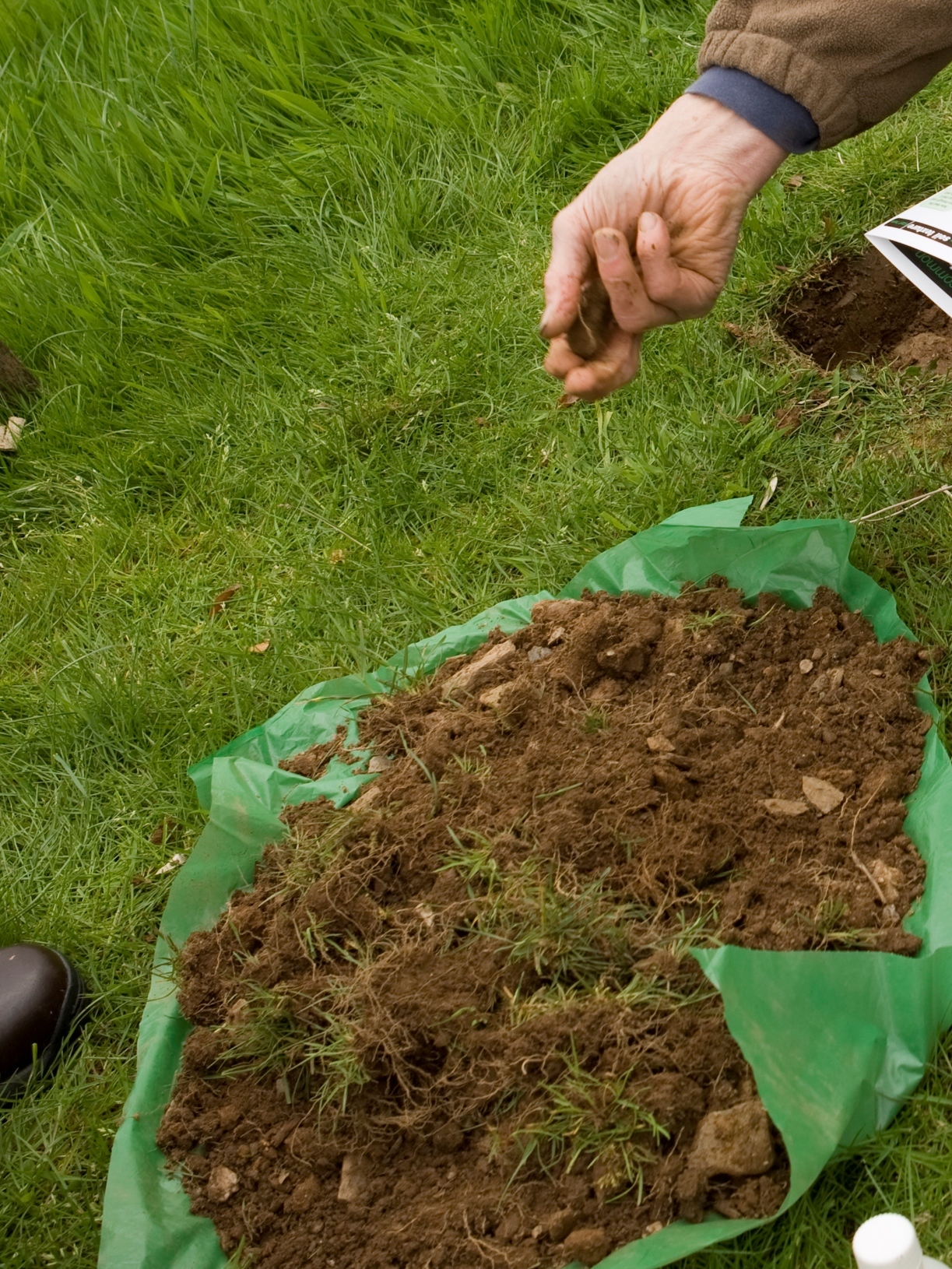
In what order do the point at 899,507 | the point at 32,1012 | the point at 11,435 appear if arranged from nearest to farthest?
the point at 32,1012
the point at 899,507
the point at 11,435

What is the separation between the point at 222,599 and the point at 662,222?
1476 mm

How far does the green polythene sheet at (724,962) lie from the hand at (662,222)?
47 centimetres

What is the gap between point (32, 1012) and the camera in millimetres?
2098

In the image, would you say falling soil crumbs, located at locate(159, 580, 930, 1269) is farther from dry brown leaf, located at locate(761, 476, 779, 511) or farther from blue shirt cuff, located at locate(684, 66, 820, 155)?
blue shirt cuff, located at locate(684, 66, 820, 155)

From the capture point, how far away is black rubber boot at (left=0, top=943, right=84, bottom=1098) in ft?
6.86

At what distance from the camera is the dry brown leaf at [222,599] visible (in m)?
2.85

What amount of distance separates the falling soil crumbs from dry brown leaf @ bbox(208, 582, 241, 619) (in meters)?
0.81

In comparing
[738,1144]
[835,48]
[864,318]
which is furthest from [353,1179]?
[864,318]

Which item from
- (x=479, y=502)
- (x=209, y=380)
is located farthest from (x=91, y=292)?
(x=479, y=502)

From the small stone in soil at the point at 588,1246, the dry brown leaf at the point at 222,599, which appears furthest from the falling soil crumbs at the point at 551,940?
the dry brown leaf at the point at 222,599

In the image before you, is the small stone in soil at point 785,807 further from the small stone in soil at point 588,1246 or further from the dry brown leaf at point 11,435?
the dry brown leaf at point 11,435

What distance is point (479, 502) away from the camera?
2.85 meters

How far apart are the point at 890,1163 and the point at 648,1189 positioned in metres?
0.34

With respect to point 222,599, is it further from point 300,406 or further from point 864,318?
point 864,318
